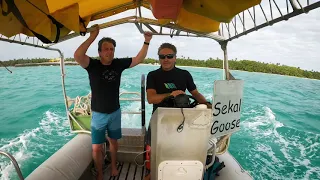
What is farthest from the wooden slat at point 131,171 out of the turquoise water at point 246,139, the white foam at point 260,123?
the white foam at point 260,123

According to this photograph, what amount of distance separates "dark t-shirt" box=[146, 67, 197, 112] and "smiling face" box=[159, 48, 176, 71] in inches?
2.7

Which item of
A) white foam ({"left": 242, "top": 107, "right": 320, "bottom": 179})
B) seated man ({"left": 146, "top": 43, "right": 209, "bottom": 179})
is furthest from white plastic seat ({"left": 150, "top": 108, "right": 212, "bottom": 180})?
white foam ({"left": 242, "top": 107, "right": 320, "bottom": 179})

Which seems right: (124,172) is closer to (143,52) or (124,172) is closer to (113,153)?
(113,153)

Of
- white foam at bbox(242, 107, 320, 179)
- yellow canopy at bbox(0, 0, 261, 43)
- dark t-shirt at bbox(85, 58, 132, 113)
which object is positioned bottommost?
white foam at bbox(242, 107, 320, 179)

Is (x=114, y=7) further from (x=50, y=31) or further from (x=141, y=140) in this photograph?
(x=141, y=140)

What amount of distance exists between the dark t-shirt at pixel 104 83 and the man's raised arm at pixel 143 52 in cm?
16

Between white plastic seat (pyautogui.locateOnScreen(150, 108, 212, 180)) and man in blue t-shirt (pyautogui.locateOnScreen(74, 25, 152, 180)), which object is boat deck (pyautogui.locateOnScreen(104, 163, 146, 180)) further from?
white plastic seat (pyautogui.locateOnScreen(150, 108, 212, 180))

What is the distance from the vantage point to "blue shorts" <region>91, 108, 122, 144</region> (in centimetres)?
219

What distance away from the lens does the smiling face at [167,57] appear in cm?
208

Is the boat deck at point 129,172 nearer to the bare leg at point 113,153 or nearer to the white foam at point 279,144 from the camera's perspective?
the bare leg at point 113,153

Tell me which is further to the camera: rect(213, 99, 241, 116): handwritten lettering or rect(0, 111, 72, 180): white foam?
rect(0, 111, 72, 180): white foam

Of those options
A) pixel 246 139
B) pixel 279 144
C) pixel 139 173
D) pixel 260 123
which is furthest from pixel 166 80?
pixel 260 123

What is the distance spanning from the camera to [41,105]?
38.8ft

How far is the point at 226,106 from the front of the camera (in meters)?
1.91
